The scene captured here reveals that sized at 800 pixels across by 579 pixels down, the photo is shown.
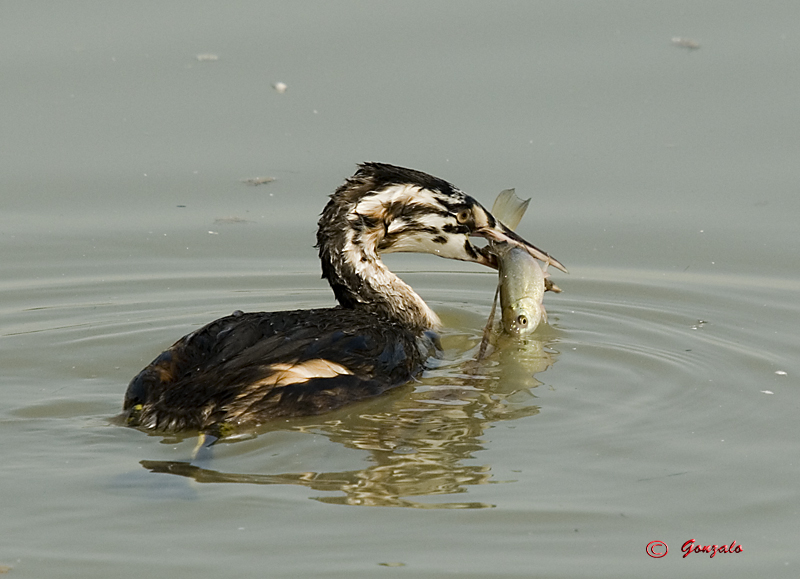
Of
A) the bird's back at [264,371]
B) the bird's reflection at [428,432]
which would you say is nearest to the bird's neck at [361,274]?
the bird's reflection at [428,432]

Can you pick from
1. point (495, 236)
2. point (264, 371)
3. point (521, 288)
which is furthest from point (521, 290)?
point (264, 371)

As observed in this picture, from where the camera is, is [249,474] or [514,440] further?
[514,440]

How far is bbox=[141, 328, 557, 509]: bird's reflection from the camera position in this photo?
5.83 m

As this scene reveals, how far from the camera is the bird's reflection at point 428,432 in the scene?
583 centimetres

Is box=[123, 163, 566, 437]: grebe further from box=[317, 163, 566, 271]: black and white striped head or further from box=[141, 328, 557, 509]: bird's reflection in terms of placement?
box=[141, 328, 557, 509]: bird's reflection

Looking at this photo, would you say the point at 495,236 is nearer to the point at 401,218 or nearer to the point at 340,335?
the point at 401,218

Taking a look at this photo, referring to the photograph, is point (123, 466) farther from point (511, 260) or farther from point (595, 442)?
point (511, 260)

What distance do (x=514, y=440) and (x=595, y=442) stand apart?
1.27ft

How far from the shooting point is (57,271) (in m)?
9.30

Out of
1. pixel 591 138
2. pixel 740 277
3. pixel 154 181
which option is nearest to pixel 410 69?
pixel 591 138
